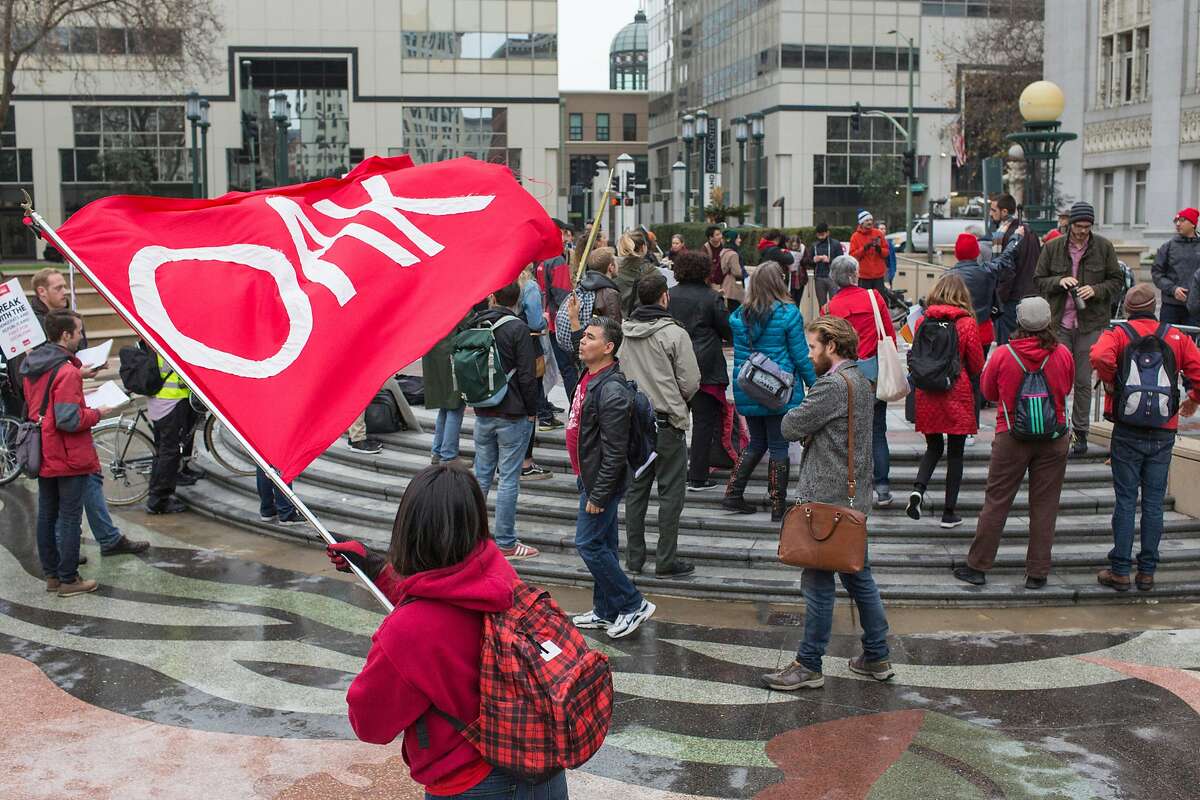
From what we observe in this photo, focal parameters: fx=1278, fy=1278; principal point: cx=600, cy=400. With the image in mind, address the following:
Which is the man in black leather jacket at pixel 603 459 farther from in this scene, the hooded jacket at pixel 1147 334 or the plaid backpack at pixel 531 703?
the plaid backpack at pixel 531 703

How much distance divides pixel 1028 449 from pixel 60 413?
21.1 feet

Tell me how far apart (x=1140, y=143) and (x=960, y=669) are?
31.1m

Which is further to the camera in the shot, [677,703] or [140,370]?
[140,370]

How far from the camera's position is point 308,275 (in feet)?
18.3

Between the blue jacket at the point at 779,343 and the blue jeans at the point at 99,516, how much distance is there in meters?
4.90

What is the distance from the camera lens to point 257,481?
11336 millimetres

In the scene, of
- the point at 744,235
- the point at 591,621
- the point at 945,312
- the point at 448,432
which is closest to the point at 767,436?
the point at 945,312

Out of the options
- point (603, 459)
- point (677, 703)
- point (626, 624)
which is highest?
point (603, 459)

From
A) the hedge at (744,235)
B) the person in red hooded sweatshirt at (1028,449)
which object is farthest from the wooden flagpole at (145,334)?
the hedge at (744,235)

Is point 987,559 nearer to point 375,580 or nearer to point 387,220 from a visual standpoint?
point 387,220

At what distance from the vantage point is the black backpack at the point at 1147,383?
8.09 m

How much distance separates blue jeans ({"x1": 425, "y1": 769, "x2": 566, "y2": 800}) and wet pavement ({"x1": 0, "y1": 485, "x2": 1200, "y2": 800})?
2178mm

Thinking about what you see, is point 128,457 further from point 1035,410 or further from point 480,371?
point 1035,410

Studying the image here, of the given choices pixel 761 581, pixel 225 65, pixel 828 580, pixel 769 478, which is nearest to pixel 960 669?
pixel 828 580
